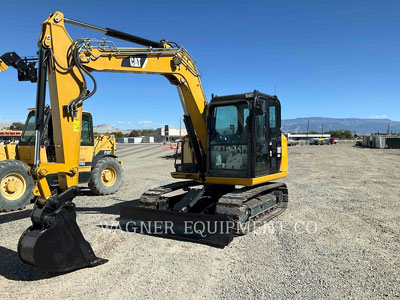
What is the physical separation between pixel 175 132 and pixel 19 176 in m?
105

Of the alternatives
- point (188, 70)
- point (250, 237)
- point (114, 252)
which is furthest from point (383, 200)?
point (114, 252)

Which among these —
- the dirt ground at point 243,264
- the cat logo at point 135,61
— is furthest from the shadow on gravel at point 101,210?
the cat logo at point 135,61

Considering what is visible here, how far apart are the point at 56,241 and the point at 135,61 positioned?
3761mm

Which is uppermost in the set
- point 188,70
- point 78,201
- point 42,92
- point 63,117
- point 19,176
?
point 188,70

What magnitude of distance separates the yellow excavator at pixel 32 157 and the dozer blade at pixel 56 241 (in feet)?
6.54

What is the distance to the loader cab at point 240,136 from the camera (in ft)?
21.9

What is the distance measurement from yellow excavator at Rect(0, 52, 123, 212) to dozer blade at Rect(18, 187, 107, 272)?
199 cm

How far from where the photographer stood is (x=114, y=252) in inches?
213

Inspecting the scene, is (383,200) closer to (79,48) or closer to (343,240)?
(343,240)

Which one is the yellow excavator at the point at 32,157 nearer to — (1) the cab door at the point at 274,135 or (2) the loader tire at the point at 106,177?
(2) the loader tire at the point at 106,177

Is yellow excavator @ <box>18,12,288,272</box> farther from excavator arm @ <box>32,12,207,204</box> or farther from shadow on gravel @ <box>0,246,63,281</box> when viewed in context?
shadow on gravel @ <box>0,246,63,281</box>

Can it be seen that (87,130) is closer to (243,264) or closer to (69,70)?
(69,70)

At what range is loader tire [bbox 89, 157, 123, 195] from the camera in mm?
10445

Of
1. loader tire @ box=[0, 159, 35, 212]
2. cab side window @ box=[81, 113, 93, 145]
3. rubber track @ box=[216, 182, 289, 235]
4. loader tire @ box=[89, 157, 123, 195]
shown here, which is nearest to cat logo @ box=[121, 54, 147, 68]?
rubber track @ box=[216, 182, 289, 235]
